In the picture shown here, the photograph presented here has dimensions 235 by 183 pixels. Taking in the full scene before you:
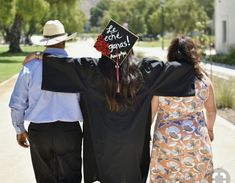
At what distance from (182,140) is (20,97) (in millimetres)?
1365

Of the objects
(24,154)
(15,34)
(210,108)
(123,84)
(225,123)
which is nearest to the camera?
(123,84)

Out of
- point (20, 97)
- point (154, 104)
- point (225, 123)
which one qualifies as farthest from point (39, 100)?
point (225, 123)

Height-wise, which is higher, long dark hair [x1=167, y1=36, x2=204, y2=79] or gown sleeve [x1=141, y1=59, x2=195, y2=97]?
long dark hair [x1=167, y1=36, x2=204, y2=79]

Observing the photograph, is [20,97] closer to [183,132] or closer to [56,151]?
[56,151]

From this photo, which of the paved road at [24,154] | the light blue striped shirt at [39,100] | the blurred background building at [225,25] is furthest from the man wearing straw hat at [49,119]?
the blurred background building at [225,25]

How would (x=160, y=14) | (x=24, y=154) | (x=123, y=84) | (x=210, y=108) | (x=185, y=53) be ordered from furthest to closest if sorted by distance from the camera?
(x=160, y=14)
(x=24, y=154)
(x=210, y=108)
(x=185, y=53)
(x=123, y=84)

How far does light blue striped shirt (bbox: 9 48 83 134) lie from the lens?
4.25 metres

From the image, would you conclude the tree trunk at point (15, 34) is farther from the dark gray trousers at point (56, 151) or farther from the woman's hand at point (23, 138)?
the dark gray trousers at point (56, 151)

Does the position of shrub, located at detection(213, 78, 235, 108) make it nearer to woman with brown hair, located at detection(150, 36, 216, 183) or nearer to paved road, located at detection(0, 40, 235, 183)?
paved road, located at detection(0, 40, 235, 183)

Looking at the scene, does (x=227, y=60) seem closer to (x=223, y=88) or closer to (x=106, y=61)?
(x=223, y=88)

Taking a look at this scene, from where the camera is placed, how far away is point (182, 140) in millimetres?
4305

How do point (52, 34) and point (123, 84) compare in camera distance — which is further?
point (52, 34)

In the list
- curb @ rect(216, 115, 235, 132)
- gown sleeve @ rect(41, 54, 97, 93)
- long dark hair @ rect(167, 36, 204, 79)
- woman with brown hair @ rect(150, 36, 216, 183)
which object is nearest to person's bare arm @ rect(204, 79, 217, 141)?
woman with brown hair @ rect(150, 36, 216, 183)

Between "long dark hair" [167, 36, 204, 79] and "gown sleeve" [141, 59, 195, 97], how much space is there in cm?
5
